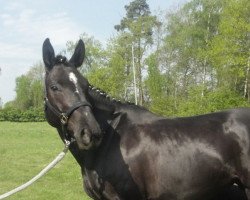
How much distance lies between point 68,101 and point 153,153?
111cm

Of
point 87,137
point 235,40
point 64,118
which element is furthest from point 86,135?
point 235,40

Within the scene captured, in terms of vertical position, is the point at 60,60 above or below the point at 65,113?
above

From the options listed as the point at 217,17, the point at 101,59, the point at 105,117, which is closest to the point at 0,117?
the point at 101,59

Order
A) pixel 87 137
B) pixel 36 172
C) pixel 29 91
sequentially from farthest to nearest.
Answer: pixel 29 91, pixel 36 172, pixel 87 137

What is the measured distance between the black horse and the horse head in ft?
0.03

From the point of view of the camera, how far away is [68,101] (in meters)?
4.27

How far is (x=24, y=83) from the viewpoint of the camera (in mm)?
85000

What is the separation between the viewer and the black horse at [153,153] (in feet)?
14.5

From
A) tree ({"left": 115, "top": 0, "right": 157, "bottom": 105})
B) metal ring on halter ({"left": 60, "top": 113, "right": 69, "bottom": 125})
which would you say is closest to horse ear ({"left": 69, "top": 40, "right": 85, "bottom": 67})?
metal ring on halter ({"left": 60, "top": 113, "right": 69, "bottom": 125})

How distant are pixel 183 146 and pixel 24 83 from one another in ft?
273

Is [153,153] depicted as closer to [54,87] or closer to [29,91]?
[54,87]

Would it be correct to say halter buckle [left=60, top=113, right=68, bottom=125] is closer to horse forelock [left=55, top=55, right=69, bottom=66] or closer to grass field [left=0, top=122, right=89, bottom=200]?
horse forelock [left=55, top=55, right=69, bottom=66]

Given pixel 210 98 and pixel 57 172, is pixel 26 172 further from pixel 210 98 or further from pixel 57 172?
Answer: pixel 210 98

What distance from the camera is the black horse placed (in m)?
4.42
